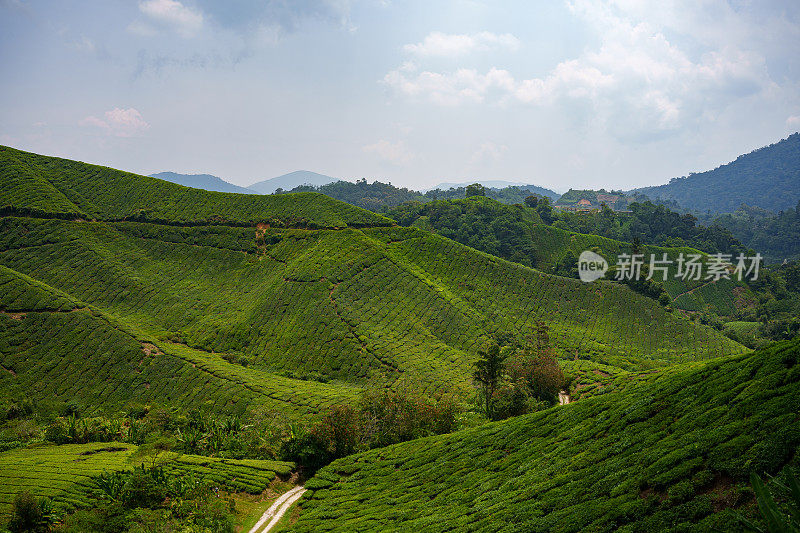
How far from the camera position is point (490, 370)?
37.4 m

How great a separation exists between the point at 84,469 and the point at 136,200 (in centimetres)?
8198

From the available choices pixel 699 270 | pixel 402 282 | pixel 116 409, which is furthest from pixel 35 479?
pixel 699 270

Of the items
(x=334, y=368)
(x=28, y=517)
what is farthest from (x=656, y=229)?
(x=28, y=517)

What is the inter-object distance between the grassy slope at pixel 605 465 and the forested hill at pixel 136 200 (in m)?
73.3

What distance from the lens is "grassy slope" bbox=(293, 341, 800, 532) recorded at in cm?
1309

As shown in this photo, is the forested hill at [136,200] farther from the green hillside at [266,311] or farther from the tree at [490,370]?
the tree at [490,370]

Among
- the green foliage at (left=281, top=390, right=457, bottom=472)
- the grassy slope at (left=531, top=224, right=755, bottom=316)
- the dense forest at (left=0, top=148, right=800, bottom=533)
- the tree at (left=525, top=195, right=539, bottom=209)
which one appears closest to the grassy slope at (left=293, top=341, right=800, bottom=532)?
the dense forest at (left=0, top=148, right=800, bottom=533)

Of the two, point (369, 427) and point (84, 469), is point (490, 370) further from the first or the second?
point (84, 469)

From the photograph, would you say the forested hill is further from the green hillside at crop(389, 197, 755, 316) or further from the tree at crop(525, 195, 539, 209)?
the tree at crop(525, 195, 539, 209)

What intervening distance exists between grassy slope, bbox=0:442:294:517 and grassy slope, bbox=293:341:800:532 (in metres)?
4.84

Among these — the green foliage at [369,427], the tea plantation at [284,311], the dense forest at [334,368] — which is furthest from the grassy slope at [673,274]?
the green foliage at [369,427]

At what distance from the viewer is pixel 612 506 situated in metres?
14.4

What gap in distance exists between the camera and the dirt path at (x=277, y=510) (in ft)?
83.4

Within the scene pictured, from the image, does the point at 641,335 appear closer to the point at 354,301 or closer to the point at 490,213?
the point at 354,301
